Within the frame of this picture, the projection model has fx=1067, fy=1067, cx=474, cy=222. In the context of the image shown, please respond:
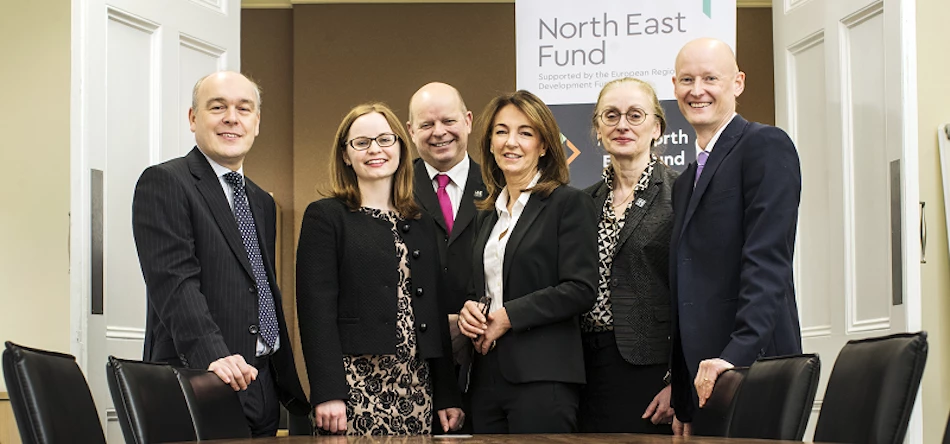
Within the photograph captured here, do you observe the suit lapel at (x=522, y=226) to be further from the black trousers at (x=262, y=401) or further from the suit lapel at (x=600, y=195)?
the black trousers at (x=262, y=401)

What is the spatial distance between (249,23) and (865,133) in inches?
221

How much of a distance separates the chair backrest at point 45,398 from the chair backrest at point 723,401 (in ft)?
4.13

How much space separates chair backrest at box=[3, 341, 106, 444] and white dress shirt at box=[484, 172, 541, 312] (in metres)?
1.50

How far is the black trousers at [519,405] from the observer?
302cm

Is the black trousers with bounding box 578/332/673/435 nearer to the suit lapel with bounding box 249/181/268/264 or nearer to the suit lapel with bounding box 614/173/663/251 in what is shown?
the suit lapel with bounding box 614/173/663/251

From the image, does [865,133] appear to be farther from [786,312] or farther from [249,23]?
[249,23]

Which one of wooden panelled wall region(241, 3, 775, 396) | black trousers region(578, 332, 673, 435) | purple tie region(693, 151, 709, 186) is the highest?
wooden panelled wall region(241, 3, 775, 396)

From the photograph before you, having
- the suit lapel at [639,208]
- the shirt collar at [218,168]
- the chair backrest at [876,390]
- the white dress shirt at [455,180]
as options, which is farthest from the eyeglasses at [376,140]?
the chair backrest at [876,390]

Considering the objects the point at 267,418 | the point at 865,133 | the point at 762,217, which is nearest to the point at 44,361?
the point at 267,418

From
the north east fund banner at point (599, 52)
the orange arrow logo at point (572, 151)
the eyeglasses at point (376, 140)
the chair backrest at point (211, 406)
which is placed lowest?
the chair backrest at point (211, 406)

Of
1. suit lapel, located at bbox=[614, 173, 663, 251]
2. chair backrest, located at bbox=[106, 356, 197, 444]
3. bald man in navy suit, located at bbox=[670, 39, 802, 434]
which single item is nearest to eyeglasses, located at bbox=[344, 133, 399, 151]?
suit lapel, located at bbox=[614, 173, 663, 251]

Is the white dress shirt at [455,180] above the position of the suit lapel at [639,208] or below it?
above

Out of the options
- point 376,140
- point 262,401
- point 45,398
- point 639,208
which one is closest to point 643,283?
point 639,208

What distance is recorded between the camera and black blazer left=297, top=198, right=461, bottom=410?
10.4 feet
